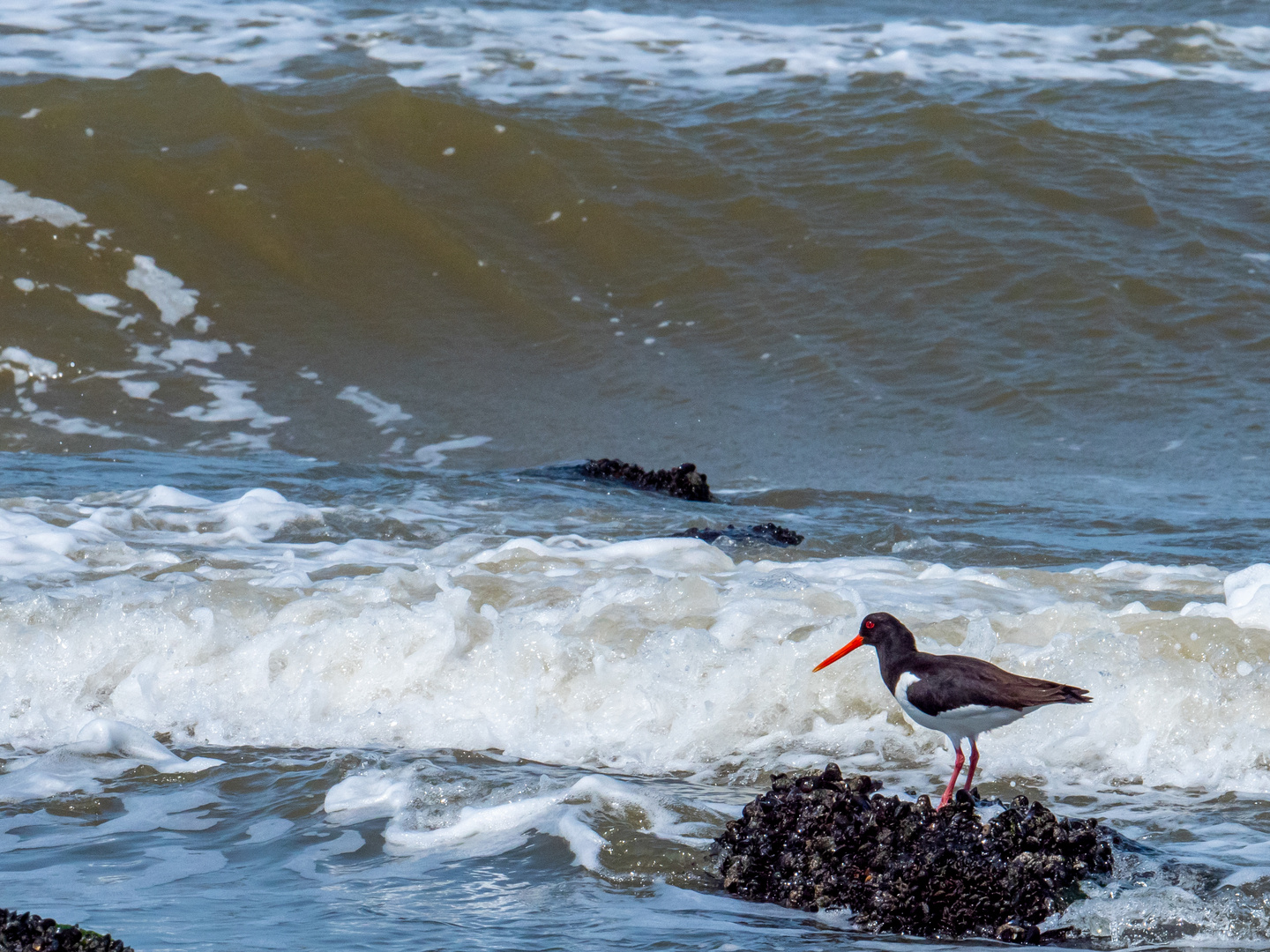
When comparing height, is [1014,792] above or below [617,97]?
below

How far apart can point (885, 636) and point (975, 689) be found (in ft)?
1.95

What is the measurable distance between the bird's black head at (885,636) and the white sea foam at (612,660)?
1.59 feet

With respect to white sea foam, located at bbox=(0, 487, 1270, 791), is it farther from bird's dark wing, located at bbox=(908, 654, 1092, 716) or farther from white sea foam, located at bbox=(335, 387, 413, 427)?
white sea foam, located at bbox=(335, 387, 413, 427)

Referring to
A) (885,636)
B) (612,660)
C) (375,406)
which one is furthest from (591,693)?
(375,406)

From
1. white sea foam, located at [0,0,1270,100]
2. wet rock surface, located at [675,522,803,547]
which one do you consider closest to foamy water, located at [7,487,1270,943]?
wet rock surface, located at [675,522,803,547]

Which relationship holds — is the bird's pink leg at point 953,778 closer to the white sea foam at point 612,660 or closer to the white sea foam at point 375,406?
the white sea foam at point 612,660

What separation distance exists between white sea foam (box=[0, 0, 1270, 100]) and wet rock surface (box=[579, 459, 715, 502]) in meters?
8.56

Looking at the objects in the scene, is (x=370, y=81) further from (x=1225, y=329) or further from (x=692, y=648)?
(x=692, y=648)

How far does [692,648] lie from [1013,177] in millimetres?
11516

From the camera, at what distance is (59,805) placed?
15.5ft

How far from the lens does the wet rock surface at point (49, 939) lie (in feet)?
10.7

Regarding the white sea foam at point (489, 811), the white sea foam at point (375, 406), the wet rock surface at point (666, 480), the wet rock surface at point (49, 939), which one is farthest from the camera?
the white sea foam at point (375, 406)

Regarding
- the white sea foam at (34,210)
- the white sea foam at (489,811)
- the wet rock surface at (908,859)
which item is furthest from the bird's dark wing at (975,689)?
the white sea foam at (34,210)

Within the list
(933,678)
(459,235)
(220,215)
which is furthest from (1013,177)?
(933,678)
